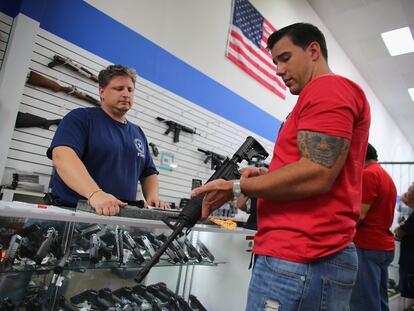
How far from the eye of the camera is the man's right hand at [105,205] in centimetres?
134

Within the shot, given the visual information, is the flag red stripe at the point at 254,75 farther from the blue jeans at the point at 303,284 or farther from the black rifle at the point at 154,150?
the blue jeans at the point at 303,284

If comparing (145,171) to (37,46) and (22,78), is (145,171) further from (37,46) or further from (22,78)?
(37,46)

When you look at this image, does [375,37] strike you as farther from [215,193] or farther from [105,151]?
[215,193]

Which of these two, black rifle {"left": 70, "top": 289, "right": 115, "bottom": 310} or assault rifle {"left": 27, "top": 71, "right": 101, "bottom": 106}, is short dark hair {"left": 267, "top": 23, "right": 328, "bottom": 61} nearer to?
black rifle {"left": 70, "top": 289, "right": 115, "bottom": 310}

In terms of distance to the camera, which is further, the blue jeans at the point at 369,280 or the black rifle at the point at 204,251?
the blue jeans at the point at 369,280

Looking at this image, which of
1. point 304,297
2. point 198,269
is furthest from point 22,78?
point 304,297

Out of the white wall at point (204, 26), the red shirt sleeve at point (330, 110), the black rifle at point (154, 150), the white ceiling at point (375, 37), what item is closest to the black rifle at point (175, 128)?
the black rifle at point (154, 150)

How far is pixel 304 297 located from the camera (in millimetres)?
942

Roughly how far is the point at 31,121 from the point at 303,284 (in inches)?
97.8

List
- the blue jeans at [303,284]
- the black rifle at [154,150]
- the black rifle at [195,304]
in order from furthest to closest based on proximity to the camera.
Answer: the black rifle at [154,150] < the black rifle at [195,304] < the blue jeans at [303,284]

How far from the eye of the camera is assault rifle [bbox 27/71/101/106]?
2.62m

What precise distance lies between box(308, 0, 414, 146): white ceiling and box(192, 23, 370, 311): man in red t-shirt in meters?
6.25

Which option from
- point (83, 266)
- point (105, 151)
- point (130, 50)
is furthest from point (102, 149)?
point (130, 50)

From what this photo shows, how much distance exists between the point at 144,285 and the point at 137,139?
1029mm
